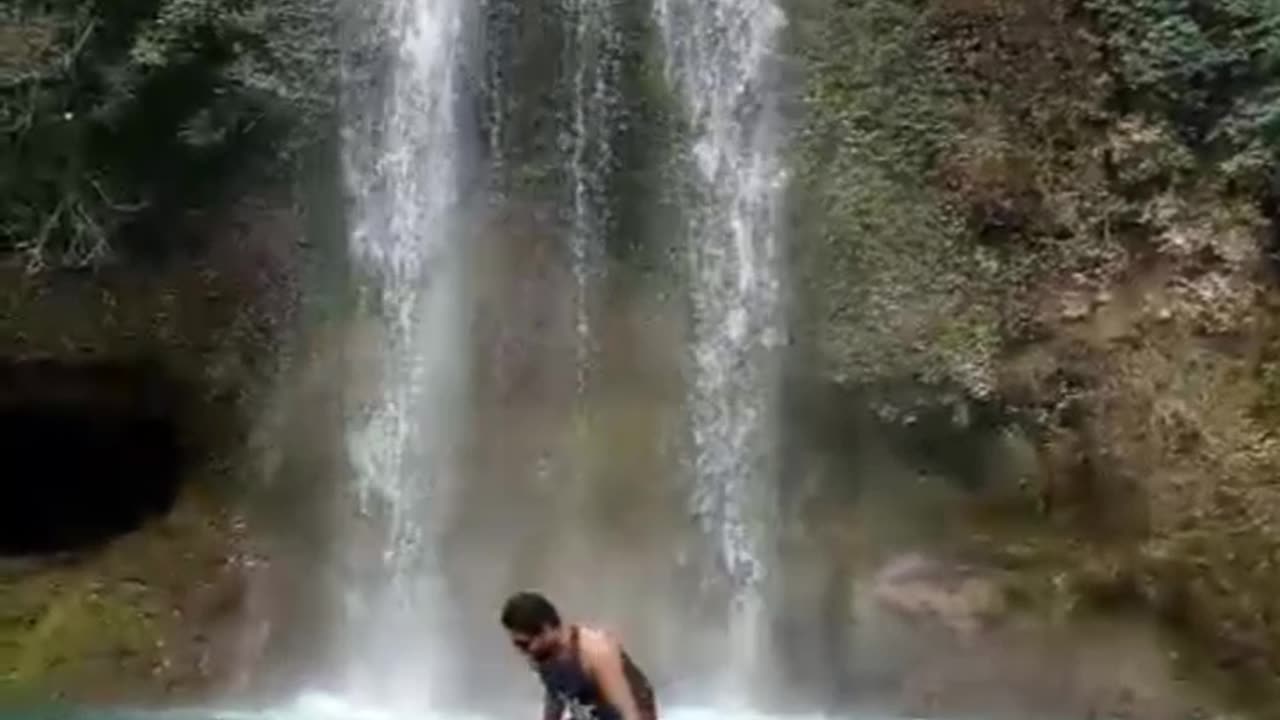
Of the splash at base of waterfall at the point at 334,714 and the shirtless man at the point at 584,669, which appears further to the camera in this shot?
the splash at base of waterfall at the point at 334,714

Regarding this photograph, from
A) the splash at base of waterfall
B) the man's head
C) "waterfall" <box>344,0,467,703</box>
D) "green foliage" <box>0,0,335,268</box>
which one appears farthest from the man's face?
"green foliage" <box>0,0,335,268</box>

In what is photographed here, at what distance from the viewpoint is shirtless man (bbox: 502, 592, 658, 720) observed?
4.30 meters

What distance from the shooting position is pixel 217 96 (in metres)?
10.9

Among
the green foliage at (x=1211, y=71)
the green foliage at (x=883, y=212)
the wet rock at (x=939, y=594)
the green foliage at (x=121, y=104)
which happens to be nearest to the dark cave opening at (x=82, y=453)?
the green foliage at (x=121, y=104)

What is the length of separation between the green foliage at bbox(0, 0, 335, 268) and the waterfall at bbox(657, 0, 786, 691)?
7.62ft

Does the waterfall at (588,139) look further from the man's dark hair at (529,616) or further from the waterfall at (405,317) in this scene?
the man's dark hair at (529,616)

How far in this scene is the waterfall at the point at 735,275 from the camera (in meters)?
10.4

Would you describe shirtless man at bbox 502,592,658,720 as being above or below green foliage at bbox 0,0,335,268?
below

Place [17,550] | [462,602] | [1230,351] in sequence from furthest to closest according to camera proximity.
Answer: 1. [17,550]
2. [462,602]
3. [1230,351]

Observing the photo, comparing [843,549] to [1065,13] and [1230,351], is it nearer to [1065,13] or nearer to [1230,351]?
[1230,351]

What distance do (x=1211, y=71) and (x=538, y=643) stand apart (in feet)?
23.4

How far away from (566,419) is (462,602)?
1.17 m

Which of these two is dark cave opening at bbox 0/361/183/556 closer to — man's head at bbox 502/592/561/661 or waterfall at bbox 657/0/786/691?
waterfall at bbox 657/0/786/691

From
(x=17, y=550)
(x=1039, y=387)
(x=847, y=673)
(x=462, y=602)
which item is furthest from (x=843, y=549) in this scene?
(x=17, y=550)
